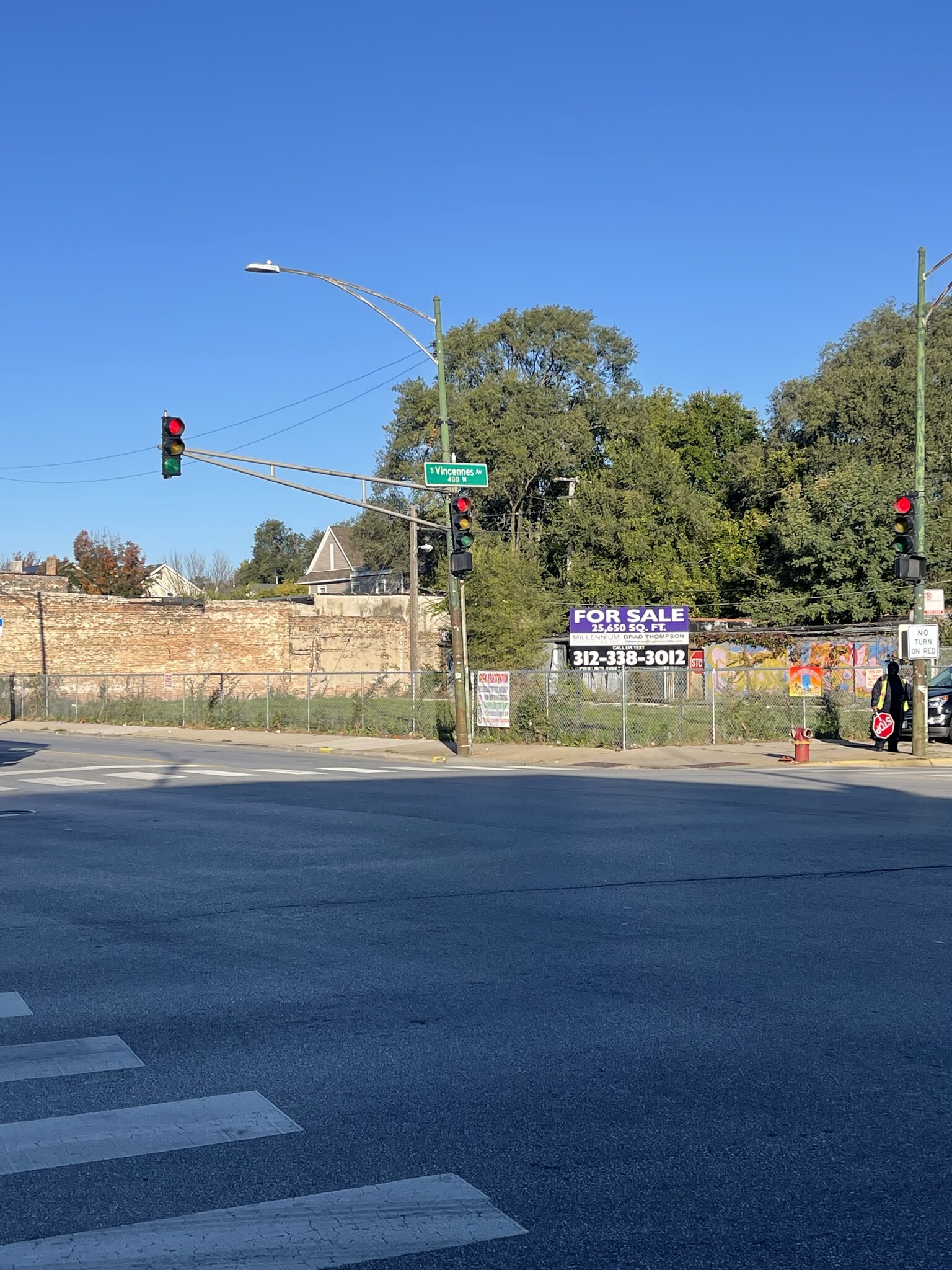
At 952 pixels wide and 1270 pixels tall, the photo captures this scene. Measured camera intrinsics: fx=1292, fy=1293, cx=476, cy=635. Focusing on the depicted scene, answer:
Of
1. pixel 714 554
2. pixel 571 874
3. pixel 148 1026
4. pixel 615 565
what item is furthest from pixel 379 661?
pixel 148 1026

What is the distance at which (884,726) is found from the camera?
88.0 ft

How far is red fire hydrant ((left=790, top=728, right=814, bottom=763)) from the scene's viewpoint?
25016mm

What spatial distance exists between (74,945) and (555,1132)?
15.8ft

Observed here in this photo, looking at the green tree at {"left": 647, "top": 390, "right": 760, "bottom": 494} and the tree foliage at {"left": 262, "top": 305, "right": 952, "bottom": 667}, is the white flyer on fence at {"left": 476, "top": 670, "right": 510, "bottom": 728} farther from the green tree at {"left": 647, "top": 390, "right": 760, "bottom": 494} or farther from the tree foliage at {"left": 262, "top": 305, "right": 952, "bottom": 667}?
the green tree at {"left": 647, "top": 390, "right": 760, "bottom": 494}

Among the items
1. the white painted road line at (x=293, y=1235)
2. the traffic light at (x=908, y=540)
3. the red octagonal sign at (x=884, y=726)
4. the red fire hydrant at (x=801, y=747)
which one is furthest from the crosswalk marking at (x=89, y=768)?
the white painted road line at (x=293, y=1235)

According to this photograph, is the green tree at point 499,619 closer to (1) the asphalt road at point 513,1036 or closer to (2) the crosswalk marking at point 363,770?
(2) the crosswalk marking at point 363,770

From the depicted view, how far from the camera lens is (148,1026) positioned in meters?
6.76

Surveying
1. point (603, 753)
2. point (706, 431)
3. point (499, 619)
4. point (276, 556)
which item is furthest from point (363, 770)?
point (276, 556)

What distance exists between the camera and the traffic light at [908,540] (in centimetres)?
2392

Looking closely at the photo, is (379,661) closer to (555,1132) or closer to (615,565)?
(615,565)

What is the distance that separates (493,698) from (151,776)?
973 cm

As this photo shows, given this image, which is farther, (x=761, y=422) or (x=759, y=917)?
(x=761, y=422)

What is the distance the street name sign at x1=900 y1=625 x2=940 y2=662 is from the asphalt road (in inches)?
432

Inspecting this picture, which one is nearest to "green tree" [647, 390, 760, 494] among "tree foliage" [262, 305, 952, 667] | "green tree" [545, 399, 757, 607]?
"tree foliage" [262, 305, 952, 667]
